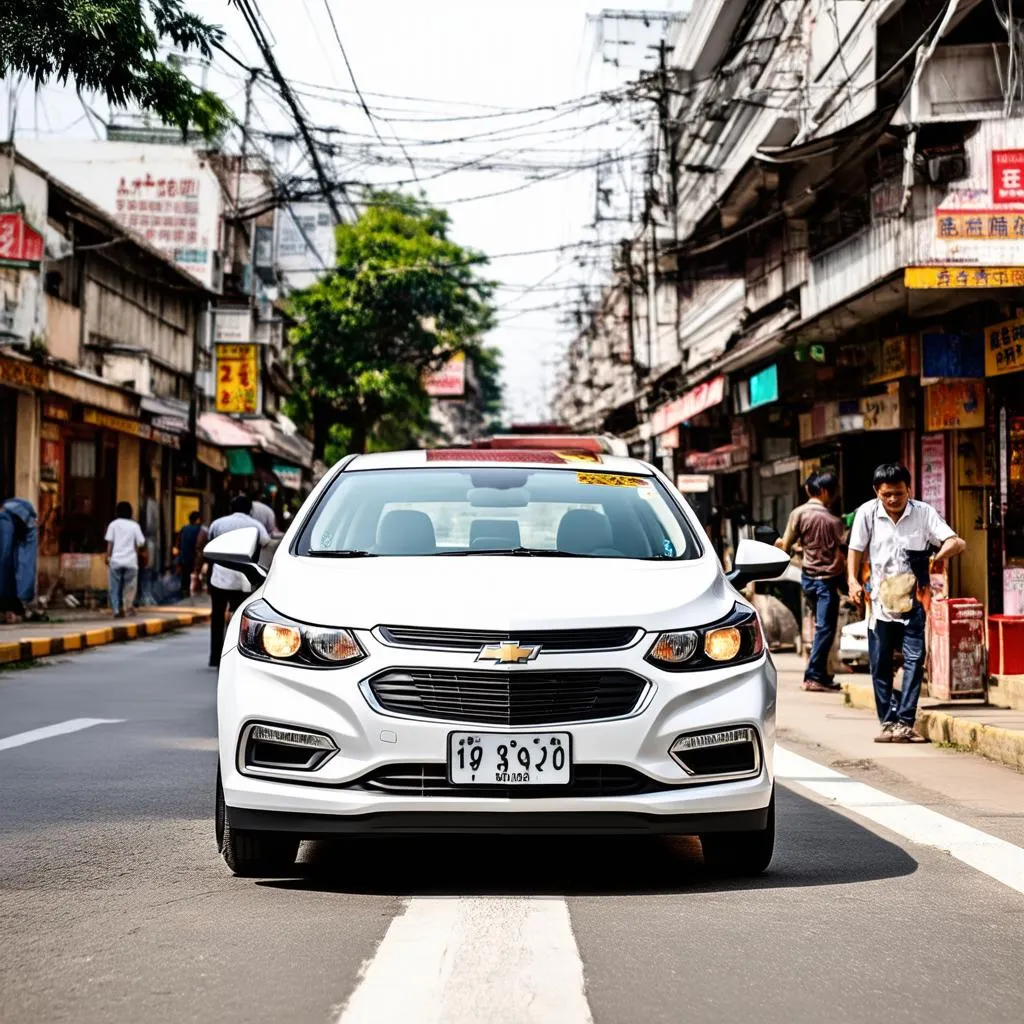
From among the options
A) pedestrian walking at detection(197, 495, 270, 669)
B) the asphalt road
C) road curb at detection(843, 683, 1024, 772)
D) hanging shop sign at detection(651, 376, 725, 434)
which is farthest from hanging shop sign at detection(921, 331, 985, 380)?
the asphalt road

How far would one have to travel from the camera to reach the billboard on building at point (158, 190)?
116ft

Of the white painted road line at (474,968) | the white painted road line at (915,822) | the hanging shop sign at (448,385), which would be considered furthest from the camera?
the hanging shop sign at (448,385)

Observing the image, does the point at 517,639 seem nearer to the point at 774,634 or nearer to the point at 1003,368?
the point at 1003,368

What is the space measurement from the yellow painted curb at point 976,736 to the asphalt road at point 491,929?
227cm

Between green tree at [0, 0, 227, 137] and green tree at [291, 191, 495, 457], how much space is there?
3583cm

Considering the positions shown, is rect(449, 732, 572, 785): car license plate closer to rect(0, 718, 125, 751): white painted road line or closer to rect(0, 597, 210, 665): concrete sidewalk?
rect(0, 718, 125, 751): white painted road line

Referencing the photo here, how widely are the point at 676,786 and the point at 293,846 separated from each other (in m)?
1.38

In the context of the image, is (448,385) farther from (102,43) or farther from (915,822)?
(915,822)

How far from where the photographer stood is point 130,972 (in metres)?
4.04

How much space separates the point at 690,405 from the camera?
2670 cm

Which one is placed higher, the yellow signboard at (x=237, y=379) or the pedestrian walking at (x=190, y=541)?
the yellow signboard at (x=237, y=379)

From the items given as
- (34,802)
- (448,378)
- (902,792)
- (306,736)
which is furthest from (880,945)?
(448,378)

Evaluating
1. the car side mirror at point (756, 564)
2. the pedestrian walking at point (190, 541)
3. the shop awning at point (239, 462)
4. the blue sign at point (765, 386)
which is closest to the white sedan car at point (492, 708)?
the car side mirror at point (756, 564)

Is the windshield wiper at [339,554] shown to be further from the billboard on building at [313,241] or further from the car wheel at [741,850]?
the billboard on building at [313,241]
